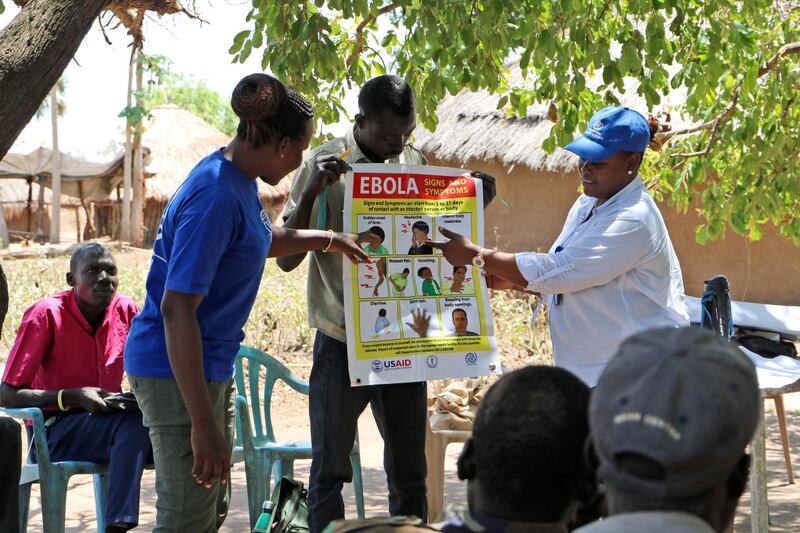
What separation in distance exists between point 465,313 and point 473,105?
36.0ft

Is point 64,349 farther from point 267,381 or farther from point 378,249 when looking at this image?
point 378,249

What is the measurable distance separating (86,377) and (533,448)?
10.4ft

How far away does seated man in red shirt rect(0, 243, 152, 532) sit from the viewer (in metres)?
3.96

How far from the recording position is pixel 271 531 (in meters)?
3.42

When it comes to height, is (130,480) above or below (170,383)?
below

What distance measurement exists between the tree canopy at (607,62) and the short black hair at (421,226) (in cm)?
138

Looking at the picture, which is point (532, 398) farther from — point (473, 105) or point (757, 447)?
point (473, 105)

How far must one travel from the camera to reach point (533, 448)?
1688 mm

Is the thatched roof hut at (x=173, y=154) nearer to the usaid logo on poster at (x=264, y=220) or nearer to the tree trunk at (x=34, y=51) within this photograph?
the tree trunk at (x=34, y=51)

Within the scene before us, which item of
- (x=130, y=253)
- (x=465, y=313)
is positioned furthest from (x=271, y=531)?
(x=130, y=253)

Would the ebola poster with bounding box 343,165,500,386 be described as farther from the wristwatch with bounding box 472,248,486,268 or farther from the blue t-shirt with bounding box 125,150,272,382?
the blue t-shirt with bounding box 125,150,272,382

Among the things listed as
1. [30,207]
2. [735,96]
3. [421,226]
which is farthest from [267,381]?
[30,207]

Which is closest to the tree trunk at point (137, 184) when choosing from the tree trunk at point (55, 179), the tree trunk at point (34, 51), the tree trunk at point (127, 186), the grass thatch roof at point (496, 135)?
the tree trunk at point (127, 186)

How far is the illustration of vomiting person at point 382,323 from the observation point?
11.4ft
